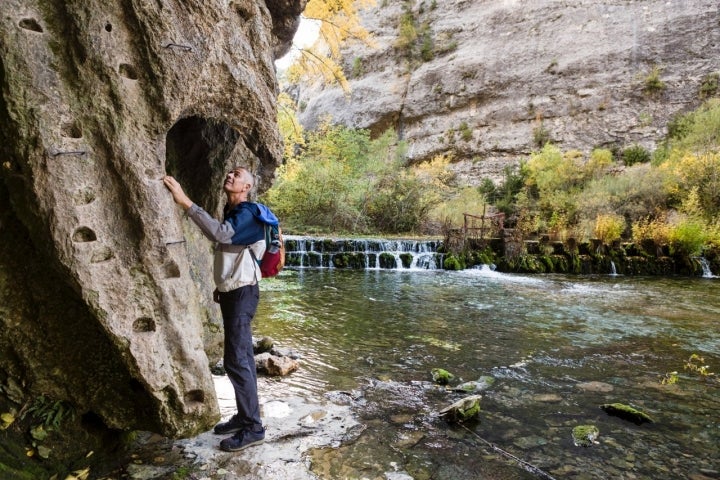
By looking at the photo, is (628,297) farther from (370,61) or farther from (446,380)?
(370,61)

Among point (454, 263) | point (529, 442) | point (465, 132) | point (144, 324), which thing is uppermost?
point (465, 132)

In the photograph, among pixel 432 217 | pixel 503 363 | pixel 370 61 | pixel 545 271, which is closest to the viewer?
pixel 503 363

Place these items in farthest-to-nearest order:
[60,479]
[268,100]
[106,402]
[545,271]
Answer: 1. [545,271]
2. [268,100]
3. [106,402]
4. [60,479]

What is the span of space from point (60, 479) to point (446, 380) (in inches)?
136

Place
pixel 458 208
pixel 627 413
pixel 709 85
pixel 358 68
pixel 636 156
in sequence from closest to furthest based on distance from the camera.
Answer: pixel 627 413 → pixel 458 208 → pixel 636 156 → pixel 709 85 → pixel 358 68

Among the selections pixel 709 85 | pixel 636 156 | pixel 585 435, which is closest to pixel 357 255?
pixel 585 435

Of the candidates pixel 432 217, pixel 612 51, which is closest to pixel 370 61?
pixel 612 51

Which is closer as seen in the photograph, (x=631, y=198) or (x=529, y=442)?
(x=529, y=442)

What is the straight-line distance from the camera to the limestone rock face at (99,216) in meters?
2.39

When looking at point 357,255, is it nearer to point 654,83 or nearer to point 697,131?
point 697,131

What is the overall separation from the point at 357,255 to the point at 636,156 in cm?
2038

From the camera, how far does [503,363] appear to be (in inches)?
214

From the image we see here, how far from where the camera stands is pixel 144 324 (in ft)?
8.65

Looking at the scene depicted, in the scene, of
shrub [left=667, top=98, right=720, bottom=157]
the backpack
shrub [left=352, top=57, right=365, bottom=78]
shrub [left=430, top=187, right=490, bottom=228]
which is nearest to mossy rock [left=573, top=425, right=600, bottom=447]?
the backpack
